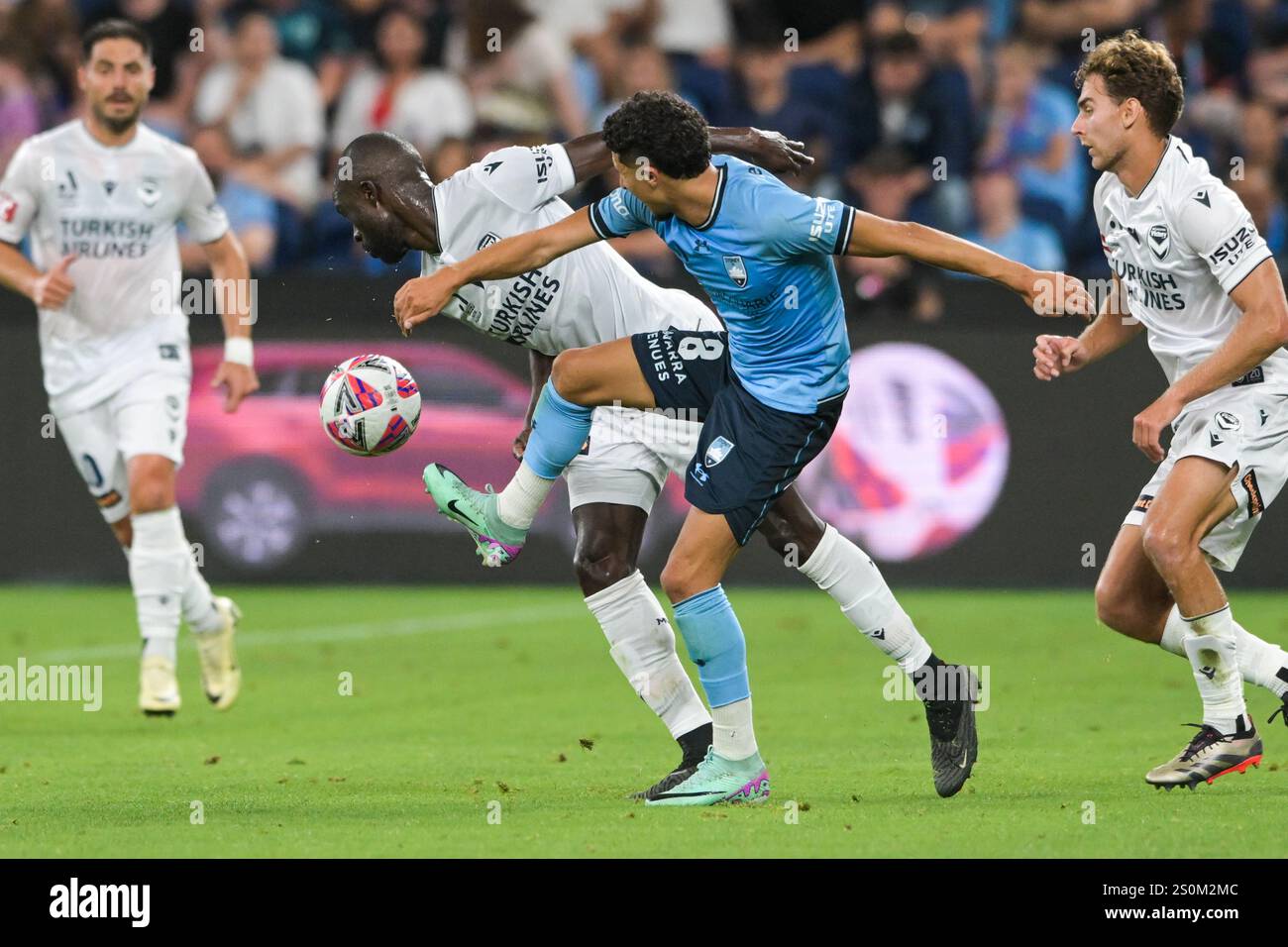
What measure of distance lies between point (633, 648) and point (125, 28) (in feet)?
13.0

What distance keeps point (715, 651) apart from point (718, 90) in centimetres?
967

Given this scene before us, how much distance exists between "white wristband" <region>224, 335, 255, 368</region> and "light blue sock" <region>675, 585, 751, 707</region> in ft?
11.1

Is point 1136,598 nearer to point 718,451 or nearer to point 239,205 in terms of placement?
point 718,451

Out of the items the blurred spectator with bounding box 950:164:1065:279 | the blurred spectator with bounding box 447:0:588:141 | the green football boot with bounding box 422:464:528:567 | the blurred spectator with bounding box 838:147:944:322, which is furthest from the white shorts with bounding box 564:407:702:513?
the blurred spectator with bounding box 447:0:588:141

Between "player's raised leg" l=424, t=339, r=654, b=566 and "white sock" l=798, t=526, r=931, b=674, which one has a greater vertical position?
"player's raised leg" l=424, t=339, r=654, b=566

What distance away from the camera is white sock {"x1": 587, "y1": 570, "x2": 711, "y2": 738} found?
23.2ft

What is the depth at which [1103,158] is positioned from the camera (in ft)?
22.3

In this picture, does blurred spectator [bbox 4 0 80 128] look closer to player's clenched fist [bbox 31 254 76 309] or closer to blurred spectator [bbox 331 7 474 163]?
blurred spectator [bbox 331 7 474 163]

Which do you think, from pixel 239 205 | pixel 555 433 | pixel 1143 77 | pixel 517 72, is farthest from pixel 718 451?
pixel 239 205

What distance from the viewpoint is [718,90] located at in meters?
15.6

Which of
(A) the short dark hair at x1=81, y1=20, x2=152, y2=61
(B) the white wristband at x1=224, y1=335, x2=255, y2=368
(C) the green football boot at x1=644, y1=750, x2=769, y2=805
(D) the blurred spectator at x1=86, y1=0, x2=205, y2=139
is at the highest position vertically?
(D) the blurred spectator at x1=86, y1=0, x2=205, y2=139

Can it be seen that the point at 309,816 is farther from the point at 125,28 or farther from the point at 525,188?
the point at 125,28
